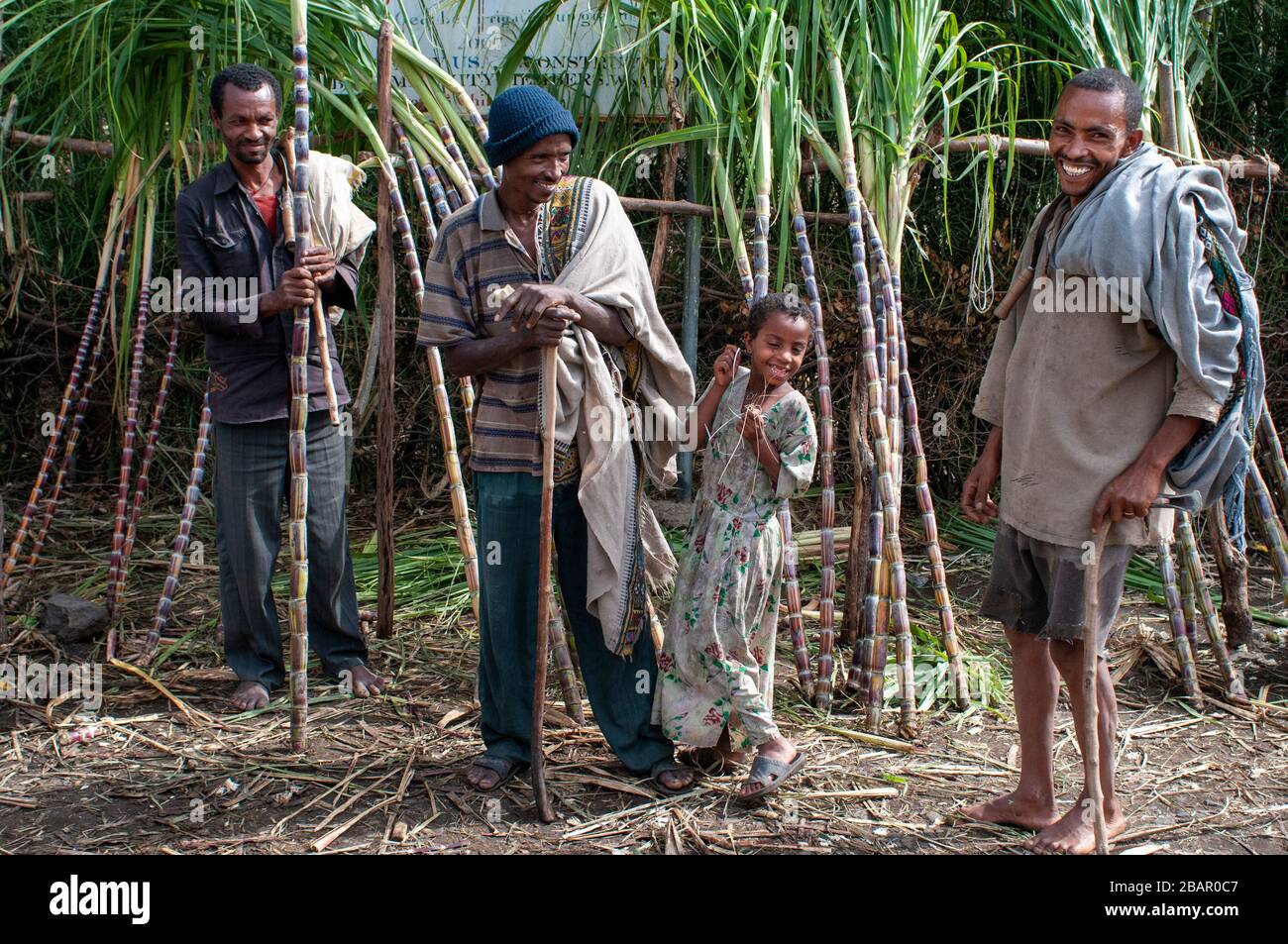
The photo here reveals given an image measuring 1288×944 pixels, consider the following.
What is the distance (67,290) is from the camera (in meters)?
5.89

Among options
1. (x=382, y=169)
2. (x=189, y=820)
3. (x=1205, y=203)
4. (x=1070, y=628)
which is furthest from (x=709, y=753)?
(x=382, y=169)

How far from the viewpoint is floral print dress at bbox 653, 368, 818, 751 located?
3.00 m

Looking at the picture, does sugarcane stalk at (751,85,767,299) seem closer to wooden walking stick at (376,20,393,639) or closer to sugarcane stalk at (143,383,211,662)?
wooden walking stick at (376,20,393,639)

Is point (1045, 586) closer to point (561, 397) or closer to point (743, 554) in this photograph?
point (743, 554)

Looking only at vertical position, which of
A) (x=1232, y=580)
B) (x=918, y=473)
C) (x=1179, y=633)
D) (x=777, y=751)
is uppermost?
(x=918, y=473)

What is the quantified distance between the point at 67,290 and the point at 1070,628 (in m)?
5.17

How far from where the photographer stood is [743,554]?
118 inches

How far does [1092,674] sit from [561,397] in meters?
1.35

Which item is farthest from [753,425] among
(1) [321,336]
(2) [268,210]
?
(2) [268,210]

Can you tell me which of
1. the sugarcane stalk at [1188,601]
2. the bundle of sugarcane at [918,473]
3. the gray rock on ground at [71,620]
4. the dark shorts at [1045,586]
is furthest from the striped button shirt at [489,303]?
the sugarcane stalk at [1188,601]

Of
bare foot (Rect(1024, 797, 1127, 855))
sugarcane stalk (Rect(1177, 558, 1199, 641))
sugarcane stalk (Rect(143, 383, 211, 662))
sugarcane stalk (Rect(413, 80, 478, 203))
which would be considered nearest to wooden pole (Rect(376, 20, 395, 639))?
sugarcane stalk (Rect(413, 80, 478, 203))

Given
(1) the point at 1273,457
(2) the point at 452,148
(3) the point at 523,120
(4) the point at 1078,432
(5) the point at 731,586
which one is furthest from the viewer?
(1) the point at 1273,457

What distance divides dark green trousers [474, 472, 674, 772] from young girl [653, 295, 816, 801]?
0.09 meters

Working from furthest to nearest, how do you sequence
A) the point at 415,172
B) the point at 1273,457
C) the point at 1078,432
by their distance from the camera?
the point at 1273,457 → the point at 415,172 → the point at 1078,432
